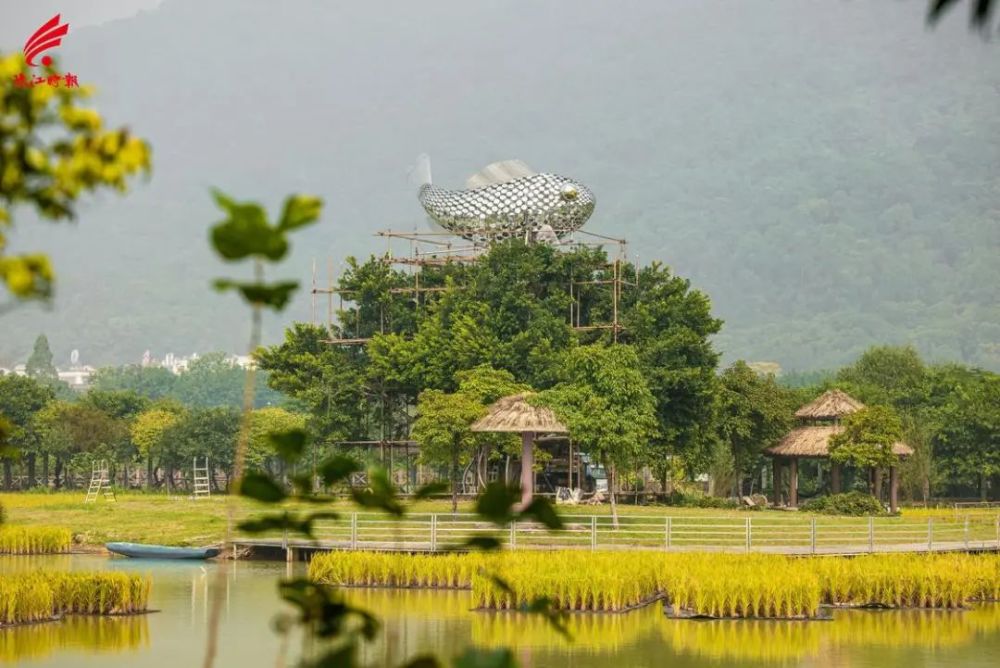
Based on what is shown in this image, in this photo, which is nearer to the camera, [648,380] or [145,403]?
[648,380]

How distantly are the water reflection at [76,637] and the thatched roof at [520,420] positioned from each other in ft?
38.9

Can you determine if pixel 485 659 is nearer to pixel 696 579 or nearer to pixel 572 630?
pixel 572 630

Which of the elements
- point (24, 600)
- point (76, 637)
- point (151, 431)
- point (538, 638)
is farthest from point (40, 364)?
point (538, 638)

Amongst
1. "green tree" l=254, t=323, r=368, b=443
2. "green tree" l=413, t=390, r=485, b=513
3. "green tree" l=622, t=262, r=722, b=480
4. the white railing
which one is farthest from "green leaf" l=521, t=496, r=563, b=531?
"green tree" l=254, t=323, r=368, b=443

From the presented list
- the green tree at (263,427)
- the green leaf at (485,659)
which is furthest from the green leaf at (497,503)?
the green tree at (263,427)

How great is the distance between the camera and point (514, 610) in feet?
82.0

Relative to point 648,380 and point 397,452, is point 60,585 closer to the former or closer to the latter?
point 648,380

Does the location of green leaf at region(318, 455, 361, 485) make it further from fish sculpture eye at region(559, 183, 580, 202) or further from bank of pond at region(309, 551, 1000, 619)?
fish sculpture eye at region(559, 183, 580, 202)

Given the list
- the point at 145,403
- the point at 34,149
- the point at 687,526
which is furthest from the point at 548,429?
the point at 145,403

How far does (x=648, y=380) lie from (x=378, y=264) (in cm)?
968

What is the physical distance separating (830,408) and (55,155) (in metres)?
44.2

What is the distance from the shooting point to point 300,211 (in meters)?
4.19

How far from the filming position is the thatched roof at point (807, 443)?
150 ft

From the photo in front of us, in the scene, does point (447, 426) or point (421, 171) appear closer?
point (447, 426)
